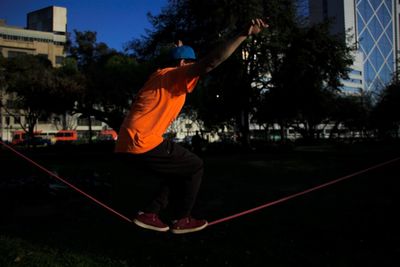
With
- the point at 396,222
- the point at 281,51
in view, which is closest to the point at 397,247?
the point at 396,222

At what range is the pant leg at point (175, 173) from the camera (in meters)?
4.48

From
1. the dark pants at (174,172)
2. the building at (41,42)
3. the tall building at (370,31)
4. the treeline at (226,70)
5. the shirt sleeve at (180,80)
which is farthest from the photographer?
the tall building at (370,31)

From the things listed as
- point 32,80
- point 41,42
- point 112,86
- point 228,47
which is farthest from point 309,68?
point 41,42

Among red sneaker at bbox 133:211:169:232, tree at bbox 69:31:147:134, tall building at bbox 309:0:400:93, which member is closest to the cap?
red sneaker at bbox 133:211:169:232

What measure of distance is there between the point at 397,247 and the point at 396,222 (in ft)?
5.53

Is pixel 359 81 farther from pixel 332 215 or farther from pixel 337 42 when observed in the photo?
pixel 332 215

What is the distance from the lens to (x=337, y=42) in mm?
27984

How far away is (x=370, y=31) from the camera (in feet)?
527

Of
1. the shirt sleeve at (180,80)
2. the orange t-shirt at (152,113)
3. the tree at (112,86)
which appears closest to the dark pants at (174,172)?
the orange t-shirt at (152,113)

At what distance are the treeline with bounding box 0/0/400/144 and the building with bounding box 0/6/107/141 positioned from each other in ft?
177

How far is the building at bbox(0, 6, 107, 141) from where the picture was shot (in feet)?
281

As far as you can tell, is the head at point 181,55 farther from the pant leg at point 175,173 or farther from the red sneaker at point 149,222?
the red sneaker at point 149,222

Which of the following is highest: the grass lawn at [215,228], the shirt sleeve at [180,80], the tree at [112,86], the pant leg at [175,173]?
the tree at [112,86]

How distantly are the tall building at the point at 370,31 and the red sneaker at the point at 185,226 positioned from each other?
14714 cm
